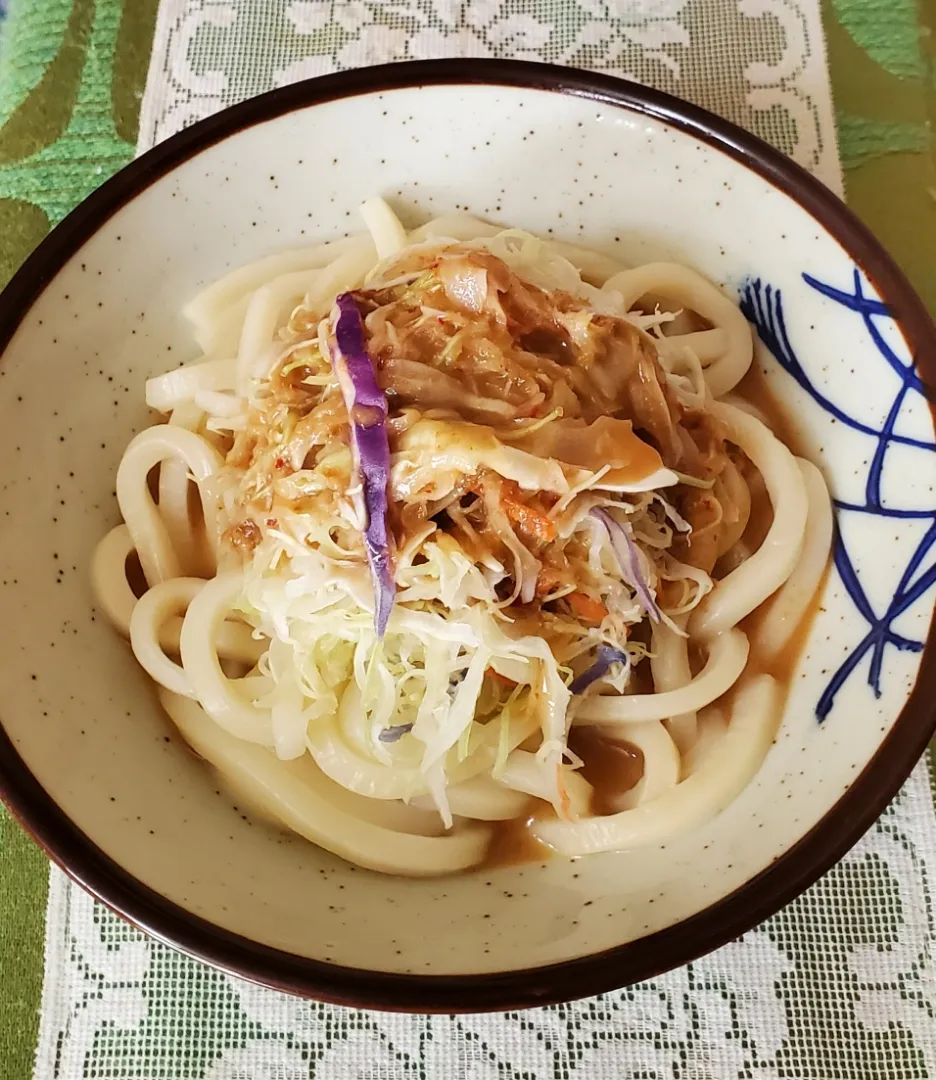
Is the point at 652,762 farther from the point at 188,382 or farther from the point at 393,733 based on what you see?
the point at 188,382

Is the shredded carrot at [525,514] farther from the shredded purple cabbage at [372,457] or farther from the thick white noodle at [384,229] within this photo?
the thick white noodle at [384,229]

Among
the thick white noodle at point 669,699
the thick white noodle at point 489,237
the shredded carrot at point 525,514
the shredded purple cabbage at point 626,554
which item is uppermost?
the thick white noodle at point 489,237

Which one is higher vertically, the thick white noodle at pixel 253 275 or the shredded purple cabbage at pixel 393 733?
the thick white noodle at pixel 253 275

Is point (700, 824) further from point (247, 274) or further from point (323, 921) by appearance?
point (247, 274)

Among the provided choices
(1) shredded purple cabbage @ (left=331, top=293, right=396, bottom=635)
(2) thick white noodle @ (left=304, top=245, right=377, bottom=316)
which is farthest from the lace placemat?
(2) thick white noodle @ (left=304, top=245, right=377, bottom=316)

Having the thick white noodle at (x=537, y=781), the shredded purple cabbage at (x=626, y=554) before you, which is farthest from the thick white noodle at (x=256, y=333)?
the thick white noodle at (x=537, y=781)

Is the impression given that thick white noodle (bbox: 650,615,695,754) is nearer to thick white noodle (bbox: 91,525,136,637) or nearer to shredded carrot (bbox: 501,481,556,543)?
shredded carrot (bbox: 501,481,556,543)

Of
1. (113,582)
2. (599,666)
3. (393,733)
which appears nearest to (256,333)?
(113,582)

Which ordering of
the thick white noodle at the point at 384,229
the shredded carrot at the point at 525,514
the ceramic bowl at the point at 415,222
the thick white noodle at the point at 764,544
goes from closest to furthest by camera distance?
the ceramic bowl at the point at 415,222
the shredded carrot at the point at 525,514
the thick white noodle at the point at 764,544
the thick white noodle at the point at 384,229
